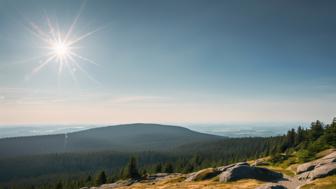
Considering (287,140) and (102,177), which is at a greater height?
(287,140)

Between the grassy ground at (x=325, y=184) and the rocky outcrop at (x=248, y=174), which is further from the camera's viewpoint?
the rocky outcrop at (x=248, y=174)

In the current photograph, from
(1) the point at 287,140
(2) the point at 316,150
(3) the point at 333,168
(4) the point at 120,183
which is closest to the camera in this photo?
(3) the point at 333,168

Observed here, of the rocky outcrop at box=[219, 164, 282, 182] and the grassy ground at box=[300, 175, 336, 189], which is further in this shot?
the rocky outcrop at box=[219, 164, 282, 182]

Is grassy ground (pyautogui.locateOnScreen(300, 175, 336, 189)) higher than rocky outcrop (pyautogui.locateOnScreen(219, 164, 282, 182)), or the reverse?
grassy ground (pyautogui.locateOnScreen(300, 175, 336, 189))

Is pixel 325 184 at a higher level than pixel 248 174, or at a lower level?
higher

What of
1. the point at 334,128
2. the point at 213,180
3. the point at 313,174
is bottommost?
the point at 213,180

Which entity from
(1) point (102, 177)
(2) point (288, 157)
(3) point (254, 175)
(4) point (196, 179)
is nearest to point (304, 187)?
(3) point (254, 175)

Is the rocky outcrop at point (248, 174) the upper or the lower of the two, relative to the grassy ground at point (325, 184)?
lower

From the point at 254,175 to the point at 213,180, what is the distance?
40.8 feet

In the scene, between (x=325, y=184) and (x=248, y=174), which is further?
(x=248, y=174)

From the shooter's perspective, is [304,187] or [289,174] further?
[289,174]

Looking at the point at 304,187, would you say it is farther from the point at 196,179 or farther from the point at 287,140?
the point at 287,140

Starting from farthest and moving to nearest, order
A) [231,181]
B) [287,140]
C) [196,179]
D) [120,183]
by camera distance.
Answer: [287,140] → [120,183] → [196,179] → [231,181]

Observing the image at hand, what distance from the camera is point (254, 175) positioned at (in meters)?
73.8
